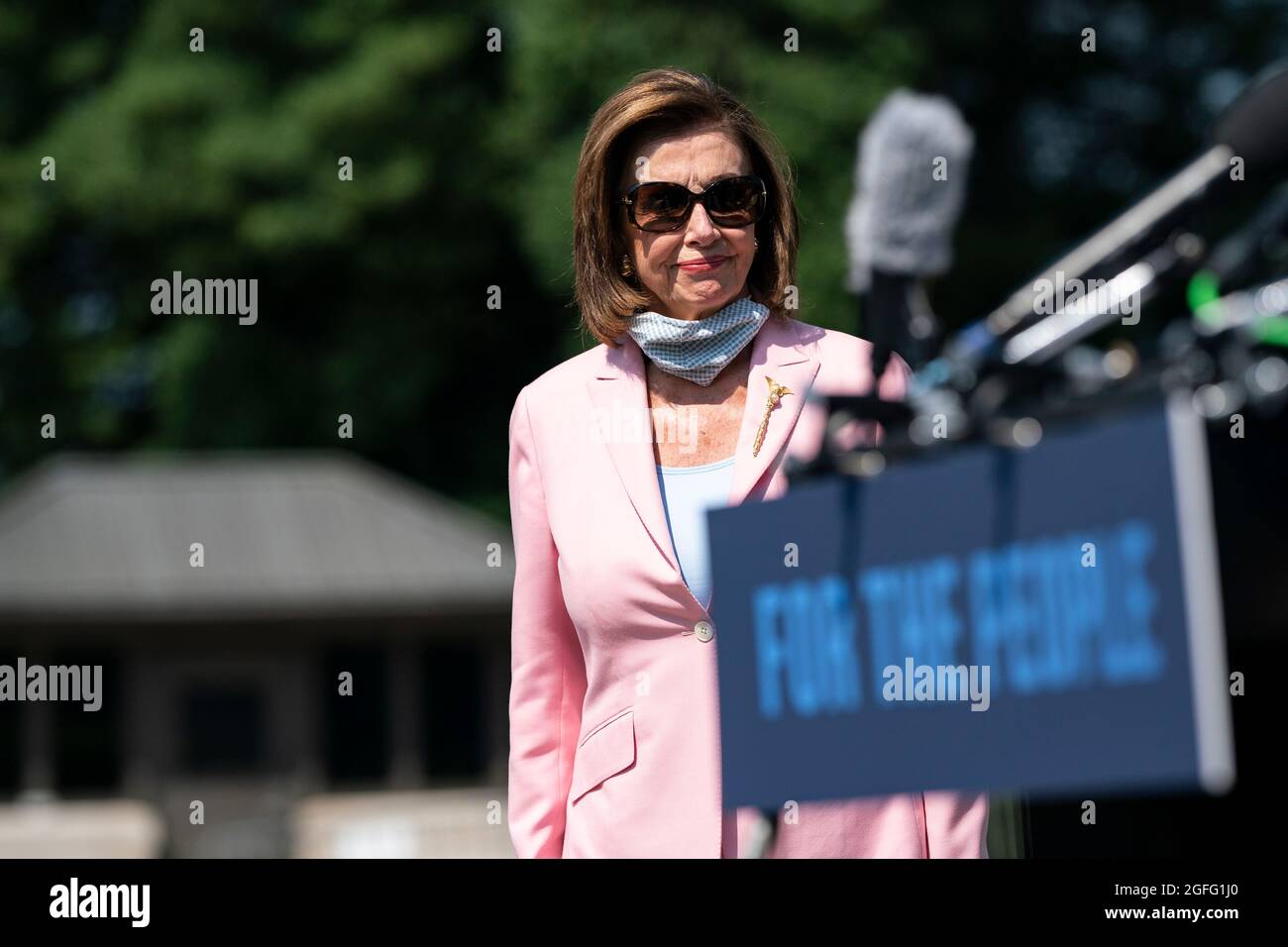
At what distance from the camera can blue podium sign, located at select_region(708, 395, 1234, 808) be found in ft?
6.04

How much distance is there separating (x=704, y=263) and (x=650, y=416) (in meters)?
0.24

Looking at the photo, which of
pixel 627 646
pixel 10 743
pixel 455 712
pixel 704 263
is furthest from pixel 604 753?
pixel 10 743

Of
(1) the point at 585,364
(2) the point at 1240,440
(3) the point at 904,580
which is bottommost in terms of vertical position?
(3) the point at 904,580

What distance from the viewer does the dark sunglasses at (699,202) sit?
10.3 feet

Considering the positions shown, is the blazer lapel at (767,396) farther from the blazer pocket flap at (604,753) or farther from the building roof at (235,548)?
the building roof at (235,548)

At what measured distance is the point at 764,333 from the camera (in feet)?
10.5

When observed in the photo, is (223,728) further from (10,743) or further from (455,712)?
(10,743)

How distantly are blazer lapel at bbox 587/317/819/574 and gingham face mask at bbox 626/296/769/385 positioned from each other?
0.12 feet

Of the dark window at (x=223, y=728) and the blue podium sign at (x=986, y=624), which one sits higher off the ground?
the dark window at (x=223, y=728)

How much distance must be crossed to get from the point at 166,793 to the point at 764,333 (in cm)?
2218

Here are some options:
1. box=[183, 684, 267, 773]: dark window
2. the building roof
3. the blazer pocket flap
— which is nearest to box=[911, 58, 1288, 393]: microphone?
the blazer pocket flap

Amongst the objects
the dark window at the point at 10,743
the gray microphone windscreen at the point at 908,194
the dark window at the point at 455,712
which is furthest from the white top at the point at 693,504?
the dark window at the point at 10,743
